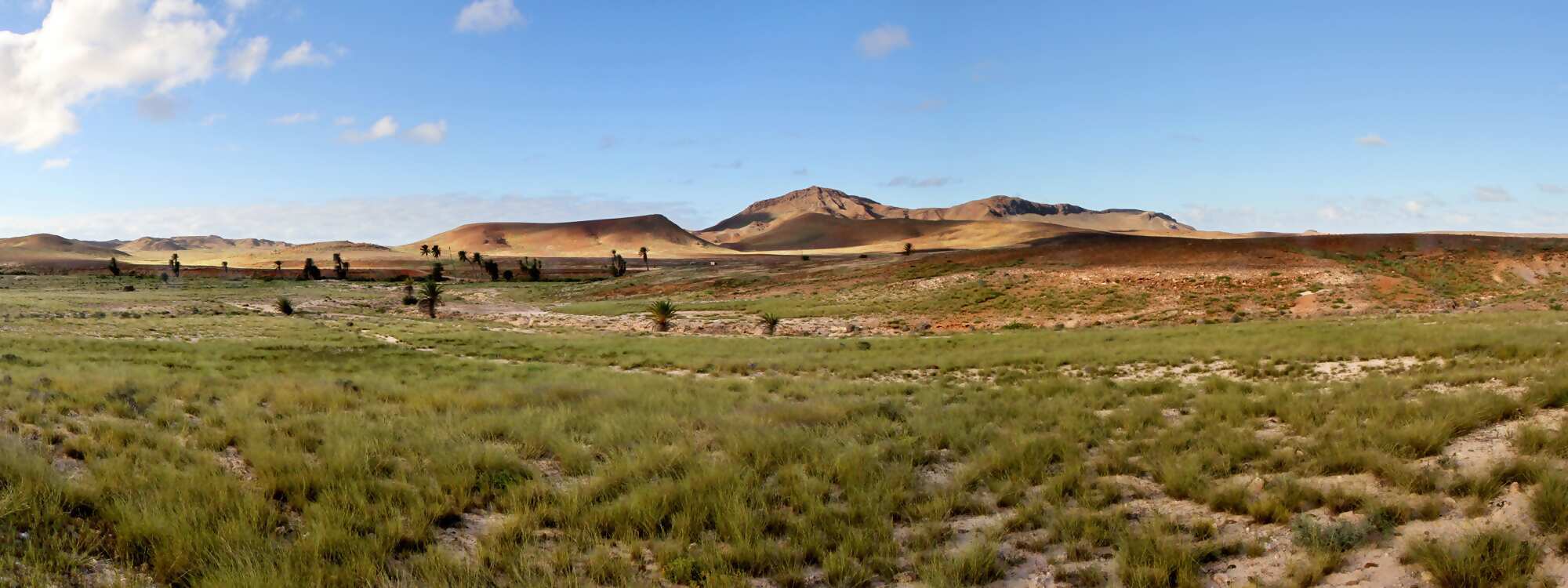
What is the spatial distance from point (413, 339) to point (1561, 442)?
34.4 m

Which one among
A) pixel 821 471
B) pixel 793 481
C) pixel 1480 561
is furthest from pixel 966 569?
pixel 1480 561

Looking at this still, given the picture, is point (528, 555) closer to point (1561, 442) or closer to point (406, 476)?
point (406, 476)

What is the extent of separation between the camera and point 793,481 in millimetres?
6656

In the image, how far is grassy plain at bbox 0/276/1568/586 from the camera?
4.90 metres

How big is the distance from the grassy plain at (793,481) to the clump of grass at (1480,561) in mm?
19

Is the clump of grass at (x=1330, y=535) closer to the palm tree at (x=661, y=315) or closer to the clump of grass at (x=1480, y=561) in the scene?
the clump of grass at (x=1480, y=561)

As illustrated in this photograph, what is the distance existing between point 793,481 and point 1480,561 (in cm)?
472

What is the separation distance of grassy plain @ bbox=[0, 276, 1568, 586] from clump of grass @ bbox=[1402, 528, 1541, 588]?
19 mm

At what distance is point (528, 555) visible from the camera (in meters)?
5.12

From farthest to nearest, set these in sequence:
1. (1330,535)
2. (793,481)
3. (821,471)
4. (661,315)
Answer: (661,315) < (821,471) < (793,481) < (1330,535)

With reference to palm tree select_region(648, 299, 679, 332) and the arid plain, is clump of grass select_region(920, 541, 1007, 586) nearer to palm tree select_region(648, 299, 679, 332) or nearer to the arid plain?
the arid plain

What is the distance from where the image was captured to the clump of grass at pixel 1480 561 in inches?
169

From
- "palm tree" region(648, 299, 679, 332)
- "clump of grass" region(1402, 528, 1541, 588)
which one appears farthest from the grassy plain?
"palm tree" region(648, 299, 679, 332)

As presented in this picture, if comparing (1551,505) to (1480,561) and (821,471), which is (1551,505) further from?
(821,471)
